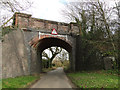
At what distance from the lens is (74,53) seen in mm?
13633

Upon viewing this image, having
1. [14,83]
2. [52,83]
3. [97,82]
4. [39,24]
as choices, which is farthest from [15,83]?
[39,24]

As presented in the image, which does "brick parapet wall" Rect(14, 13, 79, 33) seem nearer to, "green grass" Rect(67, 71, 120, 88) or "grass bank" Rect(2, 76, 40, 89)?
"grass bank" Rect(2, 76, 40, 89)

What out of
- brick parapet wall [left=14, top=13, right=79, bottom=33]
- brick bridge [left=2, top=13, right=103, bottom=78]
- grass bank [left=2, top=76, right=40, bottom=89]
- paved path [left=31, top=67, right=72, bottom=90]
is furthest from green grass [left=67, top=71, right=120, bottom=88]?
brick parapet wall [left=14, top=13, right=79, bottom=33]

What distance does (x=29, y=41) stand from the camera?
11.6 metres

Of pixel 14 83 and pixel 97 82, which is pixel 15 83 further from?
pixel 97 82

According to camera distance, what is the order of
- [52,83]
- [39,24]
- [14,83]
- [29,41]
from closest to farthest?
[14,83] → [52,83] → [29,41] → [39,24]

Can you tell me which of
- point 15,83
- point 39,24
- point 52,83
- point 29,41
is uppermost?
point 39,24

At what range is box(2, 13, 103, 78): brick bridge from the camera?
881 centimetres

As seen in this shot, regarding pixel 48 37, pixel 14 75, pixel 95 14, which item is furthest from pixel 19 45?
pixel 95 14

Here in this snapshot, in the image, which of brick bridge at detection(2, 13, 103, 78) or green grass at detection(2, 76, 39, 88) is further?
brick bridge at detection(2, 13, 103, 78)

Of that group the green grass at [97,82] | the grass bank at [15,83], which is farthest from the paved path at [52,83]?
the green grass at [97,82]

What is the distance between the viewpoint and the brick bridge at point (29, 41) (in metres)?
8.81

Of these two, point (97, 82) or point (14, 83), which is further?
point (14, 83)

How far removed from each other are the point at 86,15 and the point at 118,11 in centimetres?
291
